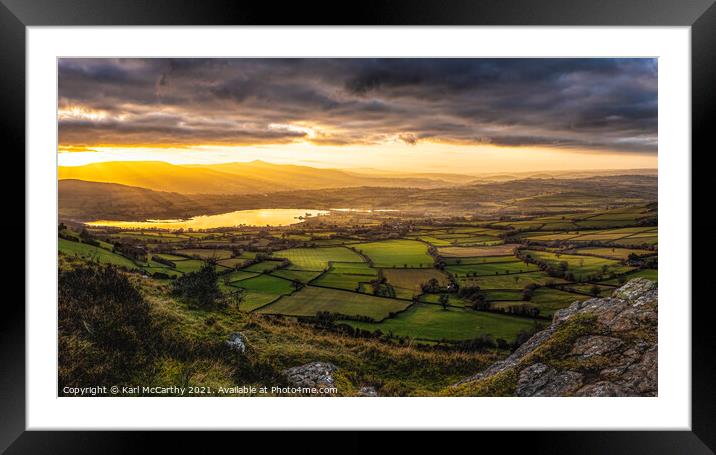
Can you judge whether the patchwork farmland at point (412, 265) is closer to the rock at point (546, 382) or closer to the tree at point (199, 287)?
the tree at point (199, 287)

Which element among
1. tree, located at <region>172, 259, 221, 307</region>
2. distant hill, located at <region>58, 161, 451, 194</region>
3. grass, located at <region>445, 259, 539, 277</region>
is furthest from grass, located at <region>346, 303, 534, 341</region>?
tree, located at <region>172, 259, 221, 307</region>

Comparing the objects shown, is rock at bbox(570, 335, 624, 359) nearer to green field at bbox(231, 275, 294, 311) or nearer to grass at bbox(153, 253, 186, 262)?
green field at bbox(231, 275, 294, 311)

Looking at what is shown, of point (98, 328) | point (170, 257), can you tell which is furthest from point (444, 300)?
point (98, 328)

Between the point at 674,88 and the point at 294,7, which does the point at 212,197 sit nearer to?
the point at 294,7

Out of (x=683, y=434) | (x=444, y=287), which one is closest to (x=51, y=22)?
(x=444, y=287)

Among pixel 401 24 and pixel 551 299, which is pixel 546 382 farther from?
pixel 401 24
